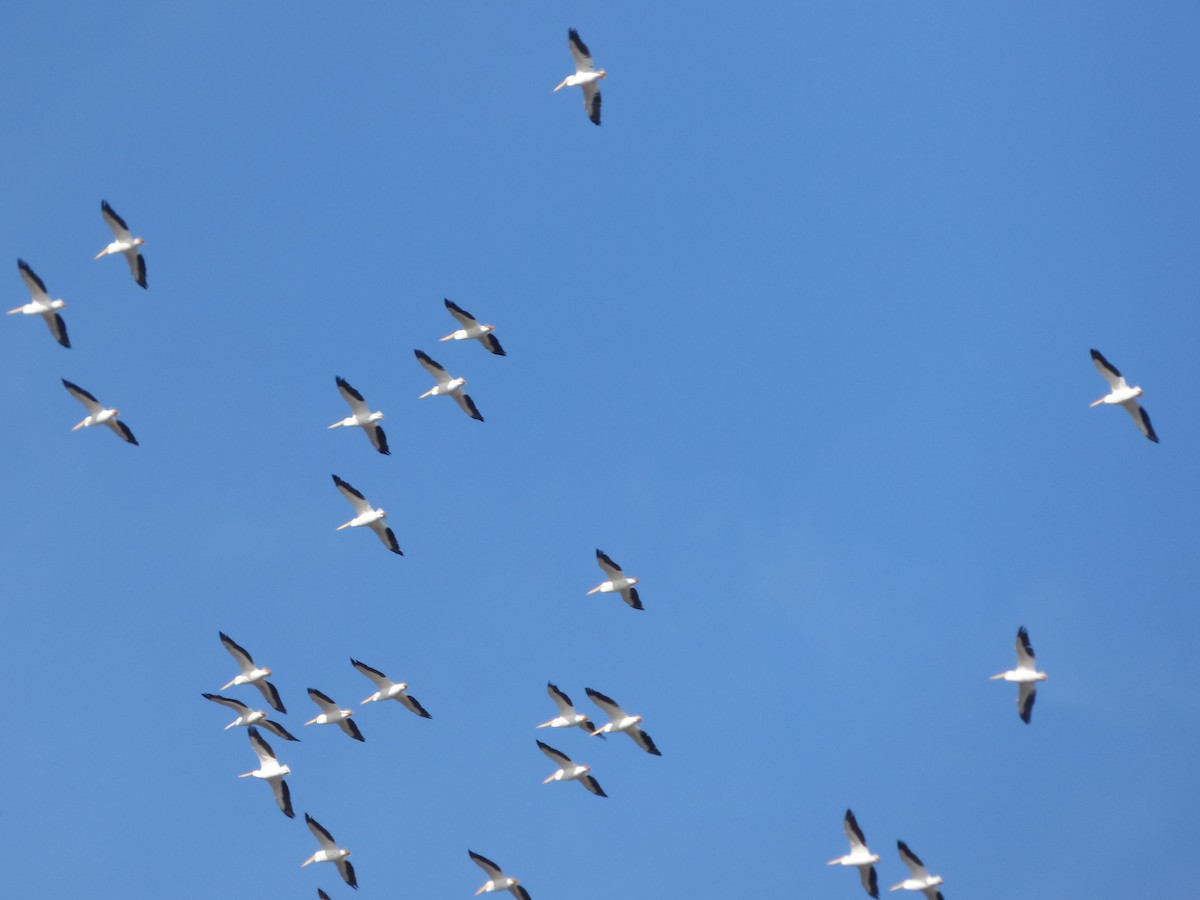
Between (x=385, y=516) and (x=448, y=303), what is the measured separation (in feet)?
16.7

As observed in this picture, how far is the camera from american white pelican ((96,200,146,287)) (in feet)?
147

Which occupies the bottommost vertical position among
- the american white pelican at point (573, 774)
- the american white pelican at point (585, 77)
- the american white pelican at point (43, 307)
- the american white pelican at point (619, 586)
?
the american white pelican at point (573, 774)

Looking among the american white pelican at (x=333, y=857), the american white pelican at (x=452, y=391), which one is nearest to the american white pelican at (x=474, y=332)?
the american white pelican at (x=452, y=391)

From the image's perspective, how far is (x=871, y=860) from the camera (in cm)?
4316

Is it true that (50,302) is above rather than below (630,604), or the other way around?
above

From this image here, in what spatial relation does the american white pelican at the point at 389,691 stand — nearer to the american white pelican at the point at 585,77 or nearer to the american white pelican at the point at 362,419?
the american white pelican at the point at 362,419

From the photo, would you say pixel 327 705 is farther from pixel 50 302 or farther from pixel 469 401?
pixel 50 302

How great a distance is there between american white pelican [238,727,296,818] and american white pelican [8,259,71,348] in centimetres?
952

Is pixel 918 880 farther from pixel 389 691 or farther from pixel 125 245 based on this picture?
pixel 125 245

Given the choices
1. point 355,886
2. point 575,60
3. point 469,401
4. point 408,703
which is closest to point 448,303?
point 469,401

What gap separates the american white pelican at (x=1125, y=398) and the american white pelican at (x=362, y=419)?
51.7 ft

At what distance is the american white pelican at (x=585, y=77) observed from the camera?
44.8 meters

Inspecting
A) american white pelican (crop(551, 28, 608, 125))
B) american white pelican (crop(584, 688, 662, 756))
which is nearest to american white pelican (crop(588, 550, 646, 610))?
american white pelican (crop(584, 688, 662, 756))

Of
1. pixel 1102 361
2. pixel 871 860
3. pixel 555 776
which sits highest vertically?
pixel 1102 361
